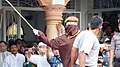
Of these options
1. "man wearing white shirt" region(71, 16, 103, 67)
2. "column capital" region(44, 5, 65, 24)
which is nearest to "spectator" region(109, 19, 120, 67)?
"man wearing white shirt" region(71, 16, 103, 67)

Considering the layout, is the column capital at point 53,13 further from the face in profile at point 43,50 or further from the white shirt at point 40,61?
the white shirt at point 40,61

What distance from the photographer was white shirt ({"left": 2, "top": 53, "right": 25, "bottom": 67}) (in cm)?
1108

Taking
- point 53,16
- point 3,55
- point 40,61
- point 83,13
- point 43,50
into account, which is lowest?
A: point 3,55

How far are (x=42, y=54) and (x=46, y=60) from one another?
170mm

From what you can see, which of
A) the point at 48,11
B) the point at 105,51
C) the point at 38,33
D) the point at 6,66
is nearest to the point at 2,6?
the point at 48,11

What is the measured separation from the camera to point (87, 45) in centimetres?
658

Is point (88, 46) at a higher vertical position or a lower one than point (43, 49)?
higher

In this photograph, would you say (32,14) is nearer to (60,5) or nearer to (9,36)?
(9,36)

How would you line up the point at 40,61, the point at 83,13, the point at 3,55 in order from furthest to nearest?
the point at 83,13, the point at 3,55, the point at 40,61

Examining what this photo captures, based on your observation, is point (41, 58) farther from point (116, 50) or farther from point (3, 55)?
point (116, 50)

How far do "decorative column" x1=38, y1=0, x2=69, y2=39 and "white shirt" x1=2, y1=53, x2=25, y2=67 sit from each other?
1.27 metres

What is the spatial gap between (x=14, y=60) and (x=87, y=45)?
4862 millimetres

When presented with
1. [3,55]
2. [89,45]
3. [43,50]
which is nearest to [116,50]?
[43,50]

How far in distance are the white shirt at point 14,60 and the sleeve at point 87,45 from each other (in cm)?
477
